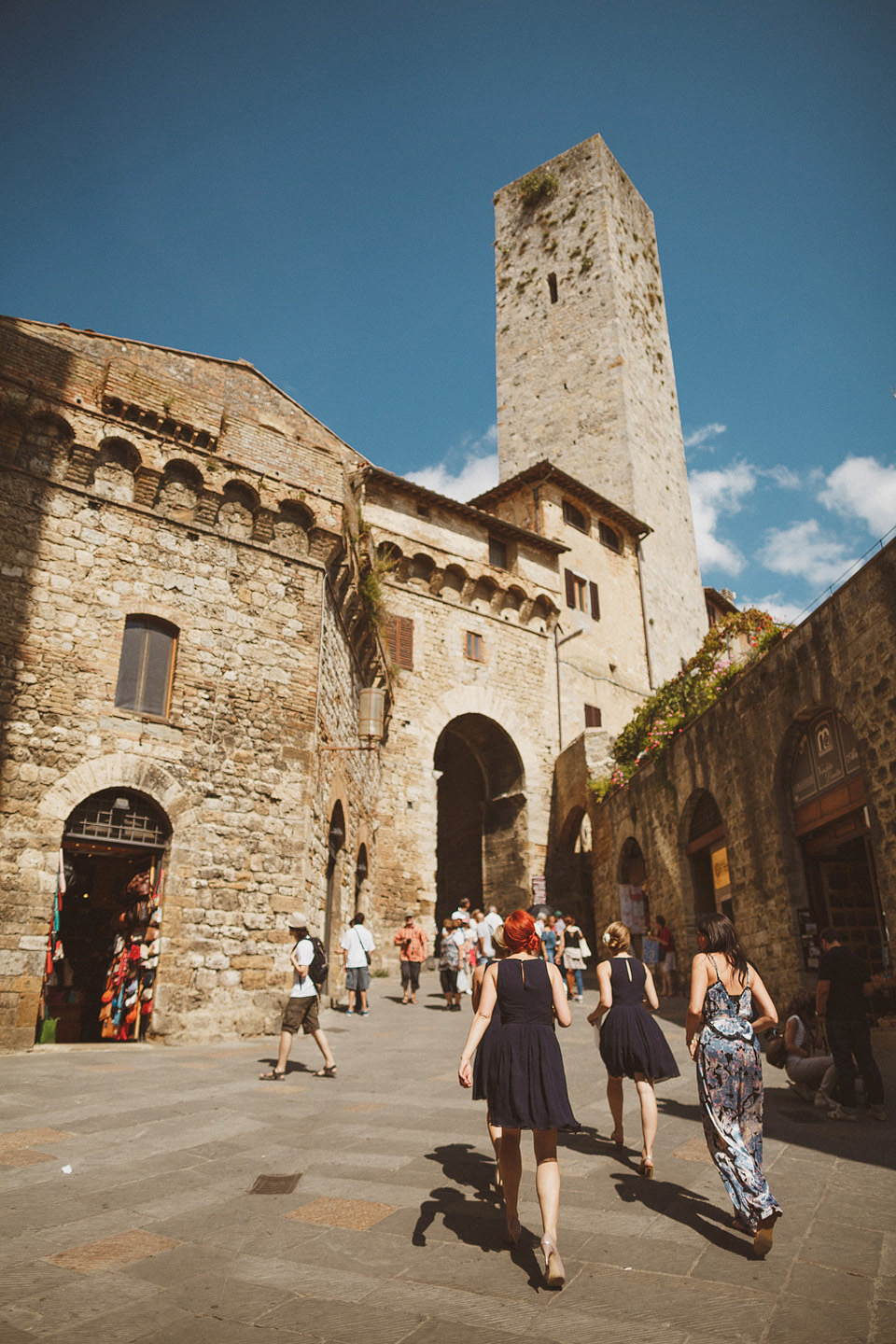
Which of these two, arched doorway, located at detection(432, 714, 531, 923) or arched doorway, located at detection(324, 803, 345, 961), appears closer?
arched doorway, located at detection(324, 803, 345, 961)

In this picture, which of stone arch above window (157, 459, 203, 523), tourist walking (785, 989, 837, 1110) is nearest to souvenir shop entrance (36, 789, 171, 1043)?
stone arch above window (157, 459, 203, 523)

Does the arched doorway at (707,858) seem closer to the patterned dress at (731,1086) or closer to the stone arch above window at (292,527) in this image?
the stone arch above window at (292,527)

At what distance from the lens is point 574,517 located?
1104 inches

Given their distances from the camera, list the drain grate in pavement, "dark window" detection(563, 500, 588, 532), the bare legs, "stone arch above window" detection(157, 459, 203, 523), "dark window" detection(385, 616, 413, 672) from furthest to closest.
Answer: "dark window" detection(563, 500, 588, 532) < "dark window" detection(385, 616, 413, 672) < "stone arch above window" detection(157, 459, 203, 523) < the bare legs < the drain grate in pavement

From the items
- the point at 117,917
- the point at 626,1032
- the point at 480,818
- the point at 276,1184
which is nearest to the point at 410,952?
the point at 117,917

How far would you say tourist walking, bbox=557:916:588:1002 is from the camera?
13625mm

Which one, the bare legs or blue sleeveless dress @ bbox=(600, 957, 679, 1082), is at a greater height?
blue sleeveless dress @ bbox=(600, 957, 679, 1082)

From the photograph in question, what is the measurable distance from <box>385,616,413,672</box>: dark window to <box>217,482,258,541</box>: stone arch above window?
961cm

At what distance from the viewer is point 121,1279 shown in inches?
127

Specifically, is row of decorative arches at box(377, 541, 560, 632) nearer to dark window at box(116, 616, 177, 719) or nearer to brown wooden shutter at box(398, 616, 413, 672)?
brown wooden shutter at box(398, 616, 413, 672)

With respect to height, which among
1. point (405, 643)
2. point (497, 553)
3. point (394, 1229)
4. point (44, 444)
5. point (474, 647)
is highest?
point (497, 553)

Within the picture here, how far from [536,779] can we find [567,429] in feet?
50.4

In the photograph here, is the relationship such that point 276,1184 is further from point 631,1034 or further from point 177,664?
point 177,664

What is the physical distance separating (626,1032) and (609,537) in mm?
25680
